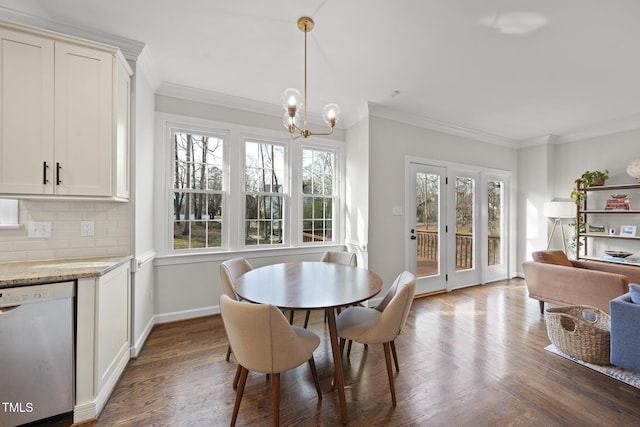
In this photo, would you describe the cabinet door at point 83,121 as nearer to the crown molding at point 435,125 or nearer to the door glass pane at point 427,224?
the crown molding at point 435,125

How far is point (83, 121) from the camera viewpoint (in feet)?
6.27

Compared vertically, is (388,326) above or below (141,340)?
above

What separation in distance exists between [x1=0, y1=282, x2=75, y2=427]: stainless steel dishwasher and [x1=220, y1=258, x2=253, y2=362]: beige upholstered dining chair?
35.4 inches

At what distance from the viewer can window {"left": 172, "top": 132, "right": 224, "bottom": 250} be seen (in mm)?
3082

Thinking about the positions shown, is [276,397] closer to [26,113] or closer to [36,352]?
[36,352]

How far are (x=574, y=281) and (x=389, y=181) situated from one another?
Answer: 231 cm

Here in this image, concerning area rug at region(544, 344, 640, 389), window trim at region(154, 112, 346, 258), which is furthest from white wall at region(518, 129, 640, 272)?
window trim at region(154, 112, 346, 258)

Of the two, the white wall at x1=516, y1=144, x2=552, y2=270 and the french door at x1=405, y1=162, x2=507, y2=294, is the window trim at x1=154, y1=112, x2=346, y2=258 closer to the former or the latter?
the french door at x1=405, y1=162, x2=507, y2=294

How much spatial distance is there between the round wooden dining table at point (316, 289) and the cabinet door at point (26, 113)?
5.17 feet

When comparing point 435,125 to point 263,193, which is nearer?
point 263,193

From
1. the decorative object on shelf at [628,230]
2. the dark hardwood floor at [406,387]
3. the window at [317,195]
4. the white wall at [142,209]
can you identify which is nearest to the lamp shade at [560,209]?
the decorative object on shelf at [628,230]

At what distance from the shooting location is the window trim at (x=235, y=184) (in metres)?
2.94

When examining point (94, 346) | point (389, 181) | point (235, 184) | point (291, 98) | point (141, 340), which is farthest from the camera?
point (389, 181)

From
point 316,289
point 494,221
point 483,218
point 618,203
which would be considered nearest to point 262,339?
point 316,289
